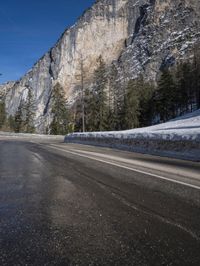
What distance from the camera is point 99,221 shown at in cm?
376

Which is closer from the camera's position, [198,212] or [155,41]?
[198,212]

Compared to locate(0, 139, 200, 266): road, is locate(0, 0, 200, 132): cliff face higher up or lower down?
higher up

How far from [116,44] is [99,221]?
178 meters

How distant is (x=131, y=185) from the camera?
606 centimetres

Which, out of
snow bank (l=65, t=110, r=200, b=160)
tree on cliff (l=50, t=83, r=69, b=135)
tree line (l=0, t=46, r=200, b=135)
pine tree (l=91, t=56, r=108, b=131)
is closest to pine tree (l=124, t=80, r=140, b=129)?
tree line (l=0, t=46, r=200, b=135)

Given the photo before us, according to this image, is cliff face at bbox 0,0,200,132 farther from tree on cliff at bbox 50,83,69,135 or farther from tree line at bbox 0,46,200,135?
tree line at bbox 0,46,200,135

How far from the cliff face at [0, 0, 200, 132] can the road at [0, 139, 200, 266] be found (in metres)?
135

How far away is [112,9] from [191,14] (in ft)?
165

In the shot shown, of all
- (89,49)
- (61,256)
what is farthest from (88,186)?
(89,49)

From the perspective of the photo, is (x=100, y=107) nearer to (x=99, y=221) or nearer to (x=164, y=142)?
(x=164, y=142)

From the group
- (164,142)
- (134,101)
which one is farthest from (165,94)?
(164,142)

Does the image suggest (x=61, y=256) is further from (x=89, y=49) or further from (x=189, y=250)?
(x=89, y=49)

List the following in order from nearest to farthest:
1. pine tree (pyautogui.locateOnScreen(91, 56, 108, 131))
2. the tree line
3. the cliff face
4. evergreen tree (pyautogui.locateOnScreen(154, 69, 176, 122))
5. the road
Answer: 1. the road
2. pine tree (pyautogui.locateOnScreen(91, 56, 108, 131))
3. evergreen tree (pyautogui.locateOnScreen(154, 69, 176, 122))
4. the tree line
5. the cliff face

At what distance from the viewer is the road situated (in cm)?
276
